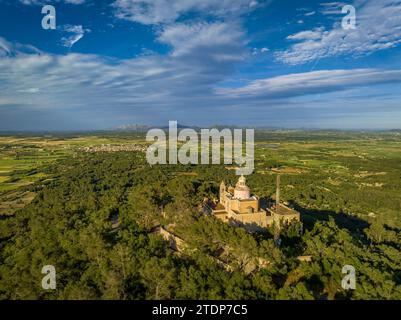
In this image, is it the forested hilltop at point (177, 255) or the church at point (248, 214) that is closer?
the forested hilltop at point (177, 255)

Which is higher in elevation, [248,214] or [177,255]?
[248,214]

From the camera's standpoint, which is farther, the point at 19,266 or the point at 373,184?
the point at 373,184

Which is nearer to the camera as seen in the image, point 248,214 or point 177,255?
point 177,255

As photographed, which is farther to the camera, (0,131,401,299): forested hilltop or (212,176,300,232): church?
(212,176,300,232): church

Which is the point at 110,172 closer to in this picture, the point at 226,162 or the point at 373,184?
the point at 226,162

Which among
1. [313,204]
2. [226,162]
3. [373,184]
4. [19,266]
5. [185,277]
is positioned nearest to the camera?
[185,277]

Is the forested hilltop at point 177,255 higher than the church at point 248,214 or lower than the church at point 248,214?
lower

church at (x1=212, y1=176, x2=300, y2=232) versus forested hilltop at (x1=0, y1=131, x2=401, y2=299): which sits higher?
church at (x1=212, y1=176, x2=300, y2=232)
